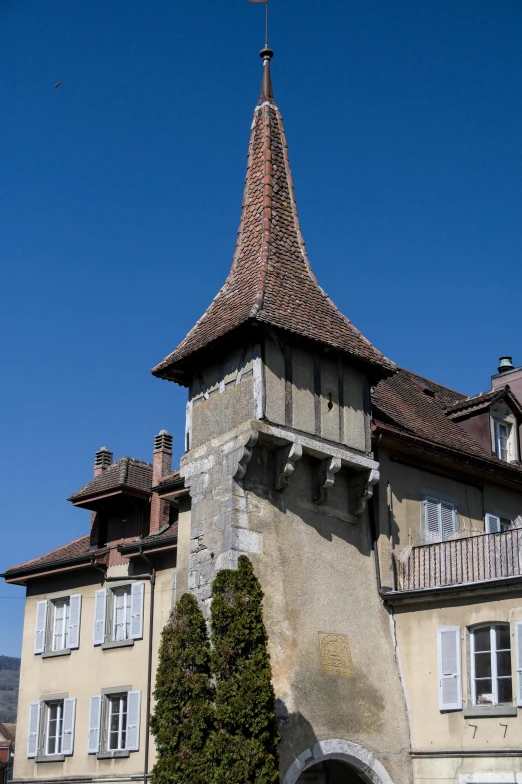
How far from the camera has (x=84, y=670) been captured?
27.8 meters

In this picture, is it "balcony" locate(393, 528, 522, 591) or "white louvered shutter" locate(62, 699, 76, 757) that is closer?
"balcony" locate(393, 528, 522, 591)

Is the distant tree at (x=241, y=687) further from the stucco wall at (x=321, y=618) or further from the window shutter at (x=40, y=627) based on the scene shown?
the window shutter at (x=40, y=627)

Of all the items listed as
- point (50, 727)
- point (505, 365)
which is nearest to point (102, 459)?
point (50, 727)

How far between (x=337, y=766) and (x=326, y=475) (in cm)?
555

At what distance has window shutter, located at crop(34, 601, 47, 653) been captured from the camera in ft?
95.6

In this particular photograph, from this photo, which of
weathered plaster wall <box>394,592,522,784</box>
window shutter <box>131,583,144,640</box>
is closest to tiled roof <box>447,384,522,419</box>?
weathered plaster wall <box>394,592,522,784</box>

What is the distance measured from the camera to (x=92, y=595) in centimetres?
2850

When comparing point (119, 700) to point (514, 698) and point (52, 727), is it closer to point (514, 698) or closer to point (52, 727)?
point (52, 727)

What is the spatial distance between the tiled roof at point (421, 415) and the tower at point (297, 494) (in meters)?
1.49

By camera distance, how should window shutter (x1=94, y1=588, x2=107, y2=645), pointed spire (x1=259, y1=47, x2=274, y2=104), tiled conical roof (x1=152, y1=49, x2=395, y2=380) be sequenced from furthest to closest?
window shutter (x1=94, y1=588, x2=107, y2=645) < pointed spire (x1=259, y1=47, x2=274, y2=104) < tiled conical roof (x1=152, y1=49, x2=395, y2=380)

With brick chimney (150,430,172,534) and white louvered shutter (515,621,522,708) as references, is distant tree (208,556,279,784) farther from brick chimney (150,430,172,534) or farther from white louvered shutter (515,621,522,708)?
brick chimney (150,430,172,534)

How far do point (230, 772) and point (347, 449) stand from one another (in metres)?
6.24

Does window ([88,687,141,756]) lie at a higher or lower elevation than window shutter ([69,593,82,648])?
lower

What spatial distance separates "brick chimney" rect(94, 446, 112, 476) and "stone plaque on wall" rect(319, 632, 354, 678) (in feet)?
47.8
